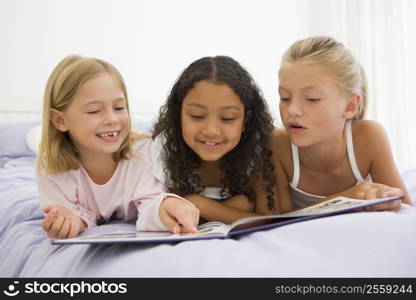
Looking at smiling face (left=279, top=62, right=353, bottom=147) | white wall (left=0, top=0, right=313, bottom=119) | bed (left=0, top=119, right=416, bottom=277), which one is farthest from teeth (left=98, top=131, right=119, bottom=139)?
white wall (left=0, top=0, right=313, bottom=119)

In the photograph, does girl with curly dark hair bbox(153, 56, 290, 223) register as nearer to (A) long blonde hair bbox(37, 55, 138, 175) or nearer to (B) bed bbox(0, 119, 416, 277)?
(A) long blonde hair bbox(37, 55, 138, 175)

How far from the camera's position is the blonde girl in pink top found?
1.06m

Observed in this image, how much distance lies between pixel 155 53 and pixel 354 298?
2.85 meters

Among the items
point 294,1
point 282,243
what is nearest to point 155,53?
point 294,1

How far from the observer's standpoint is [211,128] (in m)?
1.06

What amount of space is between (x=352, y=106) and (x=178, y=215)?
0.62m

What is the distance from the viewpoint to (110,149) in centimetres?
108

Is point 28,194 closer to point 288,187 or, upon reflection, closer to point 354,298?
point 288,187

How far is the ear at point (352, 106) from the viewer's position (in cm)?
118

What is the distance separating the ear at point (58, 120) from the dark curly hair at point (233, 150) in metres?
0.28

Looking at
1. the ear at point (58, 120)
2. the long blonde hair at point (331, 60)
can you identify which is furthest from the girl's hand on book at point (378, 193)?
the ear at point (58, 120)

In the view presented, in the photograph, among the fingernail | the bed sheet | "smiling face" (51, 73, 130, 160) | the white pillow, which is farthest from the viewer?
the white pillow

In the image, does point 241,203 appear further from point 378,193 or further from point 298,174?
point 378,193

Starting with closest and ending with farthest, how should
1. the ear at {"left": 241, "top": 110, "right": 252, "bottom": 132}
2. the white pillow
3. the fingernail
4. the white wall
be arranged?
the fingernail, the ear at {"left": 241, "top": 110, "right": 252, "bottom": 132}, the white pillow, the white wall
